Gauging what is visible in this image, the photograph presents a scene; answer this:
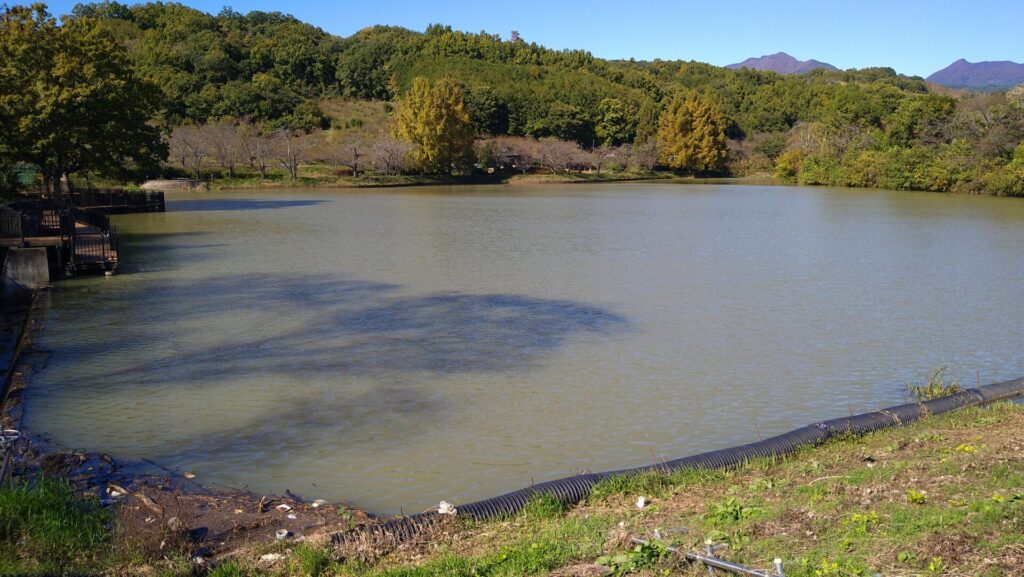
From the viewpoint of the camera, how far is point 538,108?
67.6 m

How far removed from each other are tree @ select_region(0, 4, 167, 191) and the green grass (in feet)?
61.0

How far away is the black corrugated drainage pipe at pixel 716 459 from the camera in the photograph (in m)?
4.05

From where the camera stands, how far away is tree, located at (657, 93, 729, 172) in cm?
6519

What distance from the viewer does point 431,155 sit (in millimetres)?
51625

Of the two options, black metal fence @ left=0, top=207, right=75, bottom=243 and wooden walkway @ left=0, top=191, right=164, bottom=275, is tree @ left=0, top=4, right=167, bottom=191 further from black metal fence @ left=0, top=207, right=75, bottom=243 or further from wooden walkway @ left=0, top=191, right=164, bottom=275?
black metal fence @ left=0, top=207, right=75, bottom=243

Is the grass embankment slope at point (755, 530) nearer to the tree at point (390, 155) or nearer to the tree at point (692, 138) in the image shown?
the tree at point (390, 155)

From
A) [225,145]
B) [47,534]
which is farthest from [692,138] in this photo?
[47,534]

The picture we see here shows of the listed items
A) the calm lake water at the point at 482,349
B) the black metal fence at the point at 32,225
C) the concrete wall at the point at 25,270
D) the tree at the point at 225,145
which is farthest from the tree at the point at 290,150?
the concrete wall at the point at 25,270

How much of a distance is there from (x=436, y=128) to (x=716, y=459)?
4821 centimetres

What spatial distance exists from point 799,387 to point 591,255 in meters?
9.76

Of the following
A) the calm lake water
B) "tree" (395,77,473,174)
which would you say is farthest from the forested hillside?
the calm lake water

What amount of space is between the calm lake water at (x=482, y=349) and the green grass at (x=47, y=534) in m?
1.27

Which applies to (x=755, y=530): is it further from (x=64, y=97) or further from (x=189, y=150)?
(x=189, y=150)

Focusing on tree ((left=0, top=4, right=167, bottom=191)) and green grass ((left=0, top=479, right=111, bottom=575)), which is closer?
green grass ((left=0, top=479, right=111, bottom=575))
